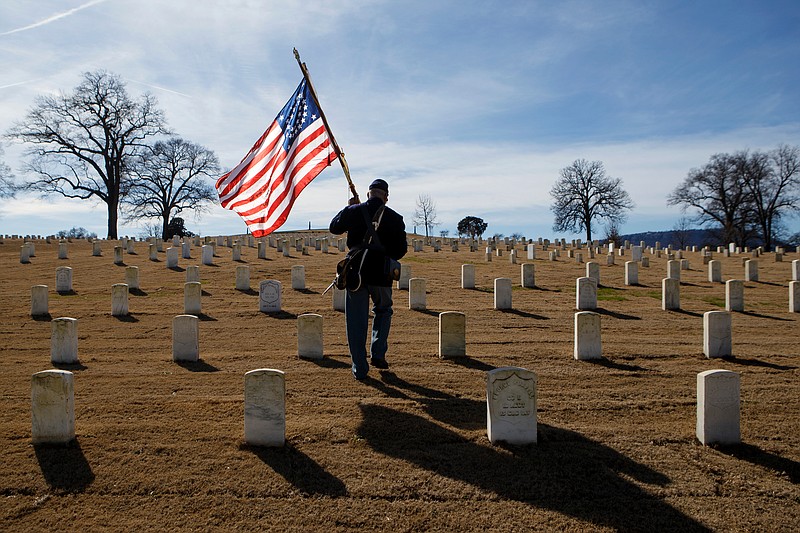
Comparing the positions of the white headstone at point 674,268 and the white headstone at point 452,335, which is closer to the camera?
the white headstone at point 452,335

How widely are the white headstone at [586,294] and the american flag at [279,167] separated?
7631 mm

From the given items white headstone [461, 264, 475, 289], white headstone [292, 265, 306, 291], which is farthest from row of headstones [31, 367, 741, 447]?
white headstone [461, 264, 475, 289]

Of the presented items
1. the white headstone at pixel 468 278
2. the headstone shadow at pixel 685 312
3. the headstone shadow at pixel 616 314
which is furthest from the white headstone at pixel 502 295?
the headstone shadow at pixel 685 312

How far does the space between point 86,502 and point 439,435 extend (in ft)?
9.74

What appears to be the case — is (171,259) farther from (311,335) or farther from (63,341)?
(311,335)

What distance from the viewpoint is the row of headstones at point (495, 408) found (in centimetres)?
511

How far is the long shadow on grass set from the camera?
13.4 ft

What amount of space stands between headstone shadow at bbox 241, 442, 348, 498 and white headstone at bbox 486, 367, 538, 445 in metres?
1.55

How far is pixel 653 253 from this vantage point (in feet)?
111

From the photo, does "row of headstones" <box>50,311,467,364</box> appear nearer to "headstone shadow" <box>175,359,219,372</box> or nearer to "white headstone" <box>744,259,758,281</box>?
"headstone shadow" <box>175,359,219,372</box>

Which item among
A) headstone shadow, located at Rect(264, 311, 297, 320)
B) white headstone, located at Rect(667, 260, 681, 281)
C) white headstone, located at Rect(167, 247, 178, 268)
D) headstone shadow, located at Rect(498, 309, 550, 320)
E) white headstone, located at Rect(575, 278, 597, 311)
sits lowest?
headstone shadow, located at Rect(498, 309, 550, 320)

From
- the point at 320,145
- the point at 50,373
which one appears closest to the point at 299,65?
the point at 320,145

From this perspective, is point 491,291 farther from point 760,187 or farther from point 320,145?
point 760,187

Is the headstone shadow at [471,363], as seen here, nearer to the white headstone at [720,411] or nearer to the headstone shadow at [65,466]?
the white headstone at [720,411]
